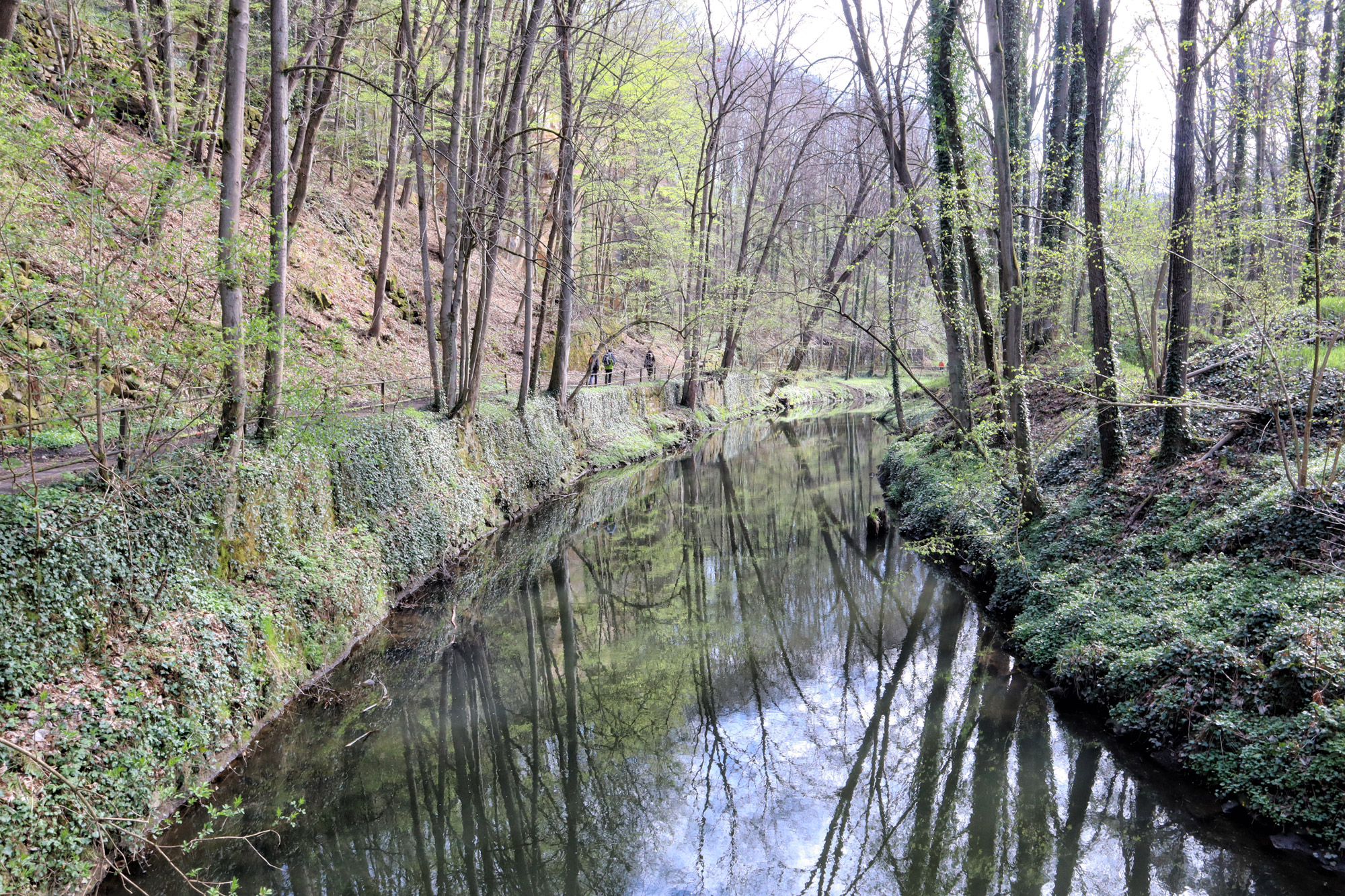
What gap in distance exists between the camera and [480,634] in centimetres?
927

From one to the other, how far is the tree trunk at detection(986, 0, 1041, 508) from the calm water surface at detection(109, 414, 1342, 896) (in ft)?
7.15

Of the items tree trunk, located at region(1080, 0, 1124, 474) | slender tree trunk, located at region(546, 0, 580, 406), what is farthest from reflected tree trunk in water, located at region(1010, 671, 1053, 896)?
slender tree trunk, located at region(546, 0, 580, 406)

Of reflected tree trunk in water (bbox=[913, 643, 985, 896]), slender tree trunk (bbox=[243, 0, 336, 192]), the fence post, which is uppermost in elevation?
slender tree trunk (bbox=[243, 0, 336, 192])

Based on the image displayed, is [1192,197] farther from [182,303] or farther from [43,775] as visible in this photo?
[43,775]

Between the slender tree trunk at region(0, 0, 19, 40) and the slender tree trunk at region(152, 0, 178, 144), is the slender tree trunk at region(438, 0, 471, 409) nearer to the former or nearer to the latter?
the slender tree trunk at region(152, 0, 178, 144)

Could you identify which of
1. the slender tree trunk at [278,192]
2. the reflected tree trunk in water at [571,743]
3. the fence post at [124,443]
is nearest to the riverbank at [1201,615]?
the reflected tree trunk in water at [571,743]

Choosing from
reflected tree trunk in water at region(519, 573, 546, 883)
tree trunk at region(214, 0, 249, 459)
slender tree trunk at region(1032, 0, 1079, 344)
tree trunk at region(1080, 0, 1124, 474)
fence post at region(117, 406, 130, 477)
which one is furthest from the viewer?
slender tree trunk at region(1032, 0, 1079, 344)

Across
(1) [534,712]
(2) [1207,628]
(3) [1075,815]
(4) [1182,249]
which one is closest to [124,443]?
(1) [534,712]

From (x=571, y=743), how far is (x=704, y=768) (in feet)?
4.48

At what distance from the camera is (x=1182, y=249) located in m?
8.55

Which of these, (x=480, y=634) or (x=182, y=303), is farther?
(x=480, y=634)

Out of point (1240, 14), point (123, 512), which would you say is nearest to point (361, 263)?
point (123, 512)

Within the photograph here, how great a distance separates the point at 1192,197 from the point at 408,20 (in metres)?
12.8

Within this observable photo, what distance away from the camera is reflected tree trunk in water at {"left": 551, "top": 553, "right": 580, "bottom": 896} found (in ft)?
17.4
